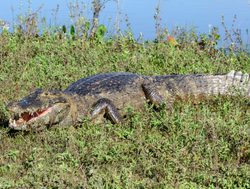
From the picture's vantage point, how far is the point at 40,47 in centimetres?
1018

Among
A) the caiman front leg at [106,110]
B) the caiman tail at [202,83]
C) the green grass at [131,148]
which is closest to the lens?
the green grass at [131,148]

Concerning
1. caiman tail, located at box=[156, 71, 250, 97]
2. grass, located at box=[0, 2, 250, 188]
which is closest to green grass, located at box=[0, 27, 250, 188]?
grass, located at box=[0, 2, 250, 188]

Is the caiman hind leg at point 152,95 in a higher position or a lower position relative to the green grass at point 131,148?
higher

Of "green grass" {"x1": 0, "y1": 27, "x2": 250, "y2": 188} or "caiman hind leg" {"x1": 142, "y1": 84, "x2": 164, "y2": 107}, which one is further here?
"caiman hind leg" {"x1": 142, "y1": 84, "x2": 164, "y2": 107}

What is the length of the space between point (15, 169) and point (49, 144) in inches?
27.8

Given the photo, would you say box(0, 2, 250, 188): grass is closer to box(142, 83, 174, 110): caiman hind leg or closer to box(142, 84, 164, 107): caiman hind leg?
box(142, 83, 174, 110): caiman hind leg

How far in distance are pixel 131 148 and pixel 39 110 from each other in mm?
1309

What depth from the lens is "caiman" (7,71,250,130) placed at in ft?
22.0

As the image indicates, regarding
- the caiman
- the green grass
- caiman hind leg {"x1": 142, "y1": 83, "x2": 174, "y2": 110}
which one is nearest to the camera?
the green grass

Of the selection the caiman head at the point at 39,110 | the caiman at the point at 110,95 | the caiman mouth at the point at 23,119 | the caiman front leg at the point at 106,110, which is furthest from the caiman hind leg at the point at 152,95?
the caiman mouth at the point at 23,119

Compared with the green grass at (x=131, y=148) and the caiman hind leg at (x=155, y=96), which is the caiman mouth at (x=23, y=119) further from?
the caiman hind leg at (x=155, y=96)

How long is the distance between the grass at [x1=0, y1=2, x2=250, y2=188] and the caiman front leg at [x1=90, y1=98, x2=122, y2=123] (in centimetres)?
21

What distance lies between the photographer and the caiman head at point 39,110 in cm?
653

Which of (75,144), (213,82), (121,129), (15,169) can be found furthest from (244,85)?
(15,169)
